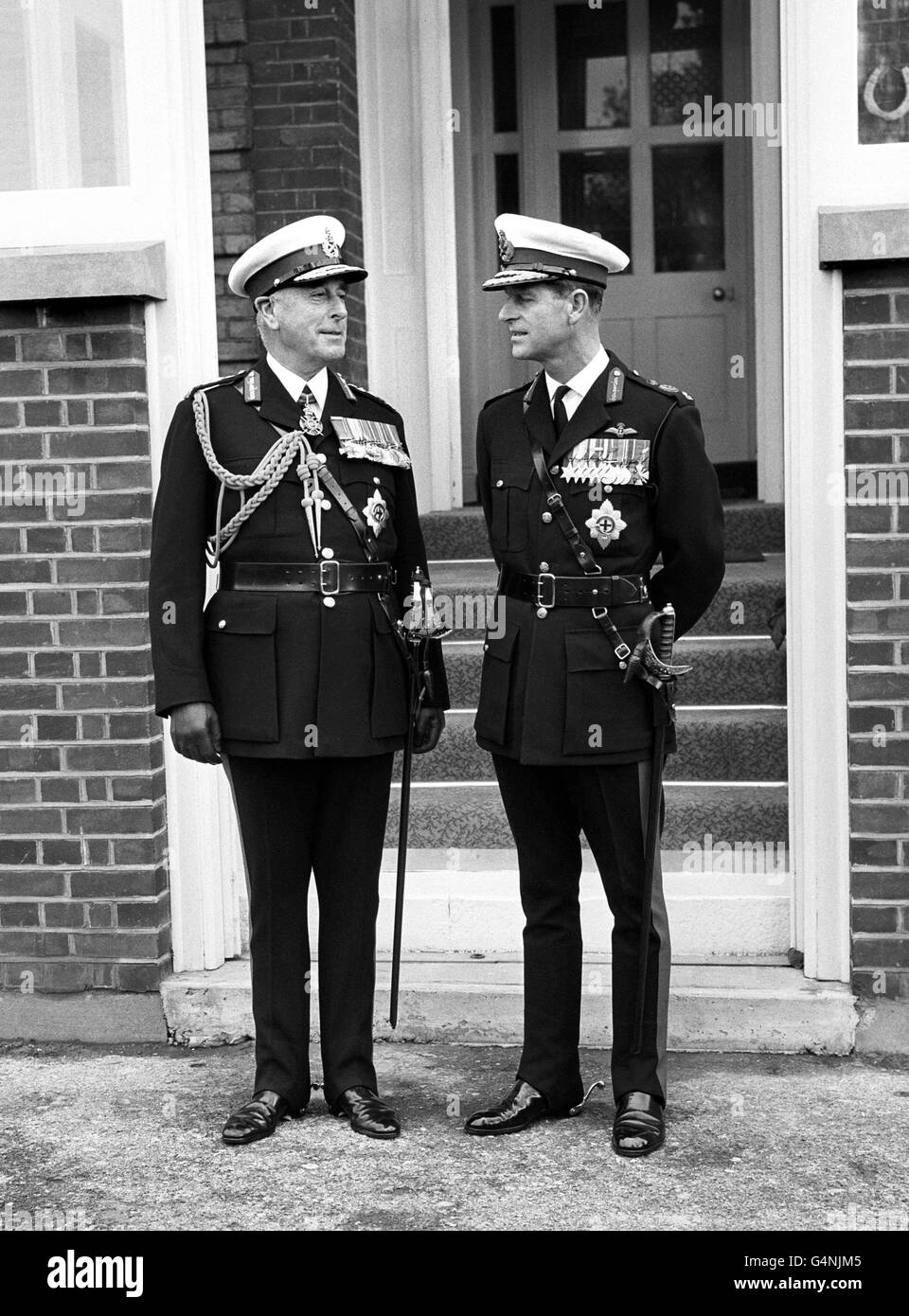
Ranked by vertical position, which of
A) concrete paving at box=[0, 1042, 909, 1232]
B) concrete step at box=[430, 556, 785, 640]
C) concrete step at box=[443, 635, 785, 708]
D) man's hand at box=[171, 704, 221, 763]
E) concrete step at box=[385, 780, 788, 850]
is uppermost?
concrete step at box=[430, 556, 785, 640]

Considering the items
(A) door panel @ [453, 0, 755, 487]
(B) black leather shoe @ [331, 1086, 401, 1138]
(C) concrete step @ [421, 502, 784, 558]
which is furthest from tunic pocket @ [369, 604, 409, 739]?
(A) door panel @ [453, 0, 755, 487]

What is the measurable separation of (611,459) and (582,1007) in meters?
1.54

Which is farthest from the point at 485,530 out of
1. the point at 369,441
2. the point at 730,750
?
the point at 369,441

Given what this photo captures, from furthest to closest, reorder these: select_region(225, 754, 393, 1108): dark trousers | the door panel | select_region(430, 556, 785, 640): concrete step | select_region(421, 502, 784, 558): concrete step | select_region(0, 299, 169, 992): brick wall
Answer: the door panel
select_region(421, 502, 784, 558): concrete step
select_region(430, 556, 785, 640): concrete step
select_region(0, 299, 169, 992): brick wall
select_region(225, 754, 393, 1108): dark trousers

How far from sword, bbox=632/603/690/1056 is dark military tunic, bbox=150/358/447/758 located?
0.58m

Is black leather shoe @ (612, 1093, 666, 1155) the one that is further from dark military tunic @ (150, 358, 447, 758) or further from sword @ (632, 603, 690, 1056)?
dark military tunic @ (150, 358, 447, 758)

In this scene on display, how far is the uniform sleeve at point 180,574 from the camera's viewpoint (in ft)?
12.2

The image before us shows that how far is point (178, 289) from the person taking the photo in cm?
450

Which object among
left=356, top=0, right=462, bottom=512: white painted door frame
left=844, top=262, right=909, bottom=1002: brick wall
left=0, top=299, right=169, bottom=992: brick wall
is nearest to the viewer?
left=844, top=262, right=909, bottom=1002: brick wall

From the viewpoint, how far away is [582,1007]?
4449 mm

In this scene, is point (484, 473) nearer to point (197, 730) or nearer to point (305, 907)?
point (197, 730)

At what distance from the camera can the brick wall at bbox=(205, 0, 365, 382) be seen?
21.3 feet

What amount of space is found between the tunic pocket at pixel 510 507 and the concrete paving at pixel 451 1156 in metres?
1.32

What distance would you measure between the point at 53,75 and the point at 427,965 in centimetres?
258
